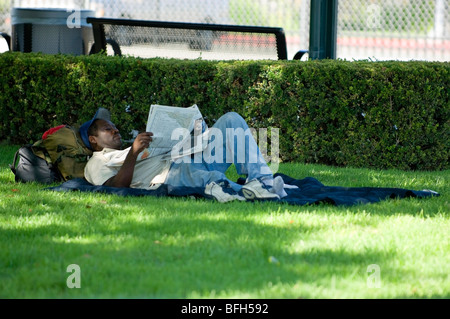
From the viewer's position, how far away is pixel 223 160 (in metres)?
5.70

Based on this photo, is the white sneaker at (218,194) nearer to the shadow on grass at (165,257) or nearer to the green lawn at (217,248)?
the green lawn at (217,248)

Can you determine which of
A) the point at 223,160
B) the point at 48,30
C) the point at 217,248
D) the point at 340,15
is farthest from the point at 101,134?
the point at 340,15

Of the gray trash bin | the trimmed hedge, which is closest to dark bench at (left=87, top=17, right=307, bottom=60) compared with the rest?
the trimmed hedge

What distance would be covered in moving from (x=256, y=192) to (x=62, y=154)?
1960mm

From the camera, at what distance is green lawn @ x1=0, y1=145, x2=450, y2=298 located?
3.32 metres

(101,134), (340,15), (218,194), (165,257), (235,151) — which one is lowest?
(165,257)

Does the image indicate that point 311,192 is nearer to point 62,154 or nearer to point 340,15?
point 62,154

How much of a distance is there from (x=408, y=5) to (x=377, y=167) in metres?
5.99

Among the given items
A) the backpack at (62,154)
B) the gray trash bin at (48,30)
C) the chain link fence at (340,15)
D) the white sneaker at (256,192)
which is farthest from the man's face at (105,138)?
the chain link fence at (340,15)

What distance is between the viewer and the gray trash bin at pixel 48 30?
361 inches

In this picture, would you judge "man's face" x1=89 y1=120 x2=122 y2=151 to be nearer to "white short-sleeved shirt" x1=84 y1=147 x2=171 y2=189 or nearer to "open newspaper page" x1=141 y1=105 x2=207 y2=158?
"white short-sleeved shirt" x1=84 y1=147 x2=171 y2=189

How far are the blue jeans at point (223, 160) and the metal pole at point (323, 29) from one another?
10.6 feet

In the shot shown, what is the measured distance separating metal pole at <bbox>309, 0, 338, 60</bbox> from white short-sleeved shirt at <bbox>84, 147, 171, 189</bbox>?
352 centimetres
